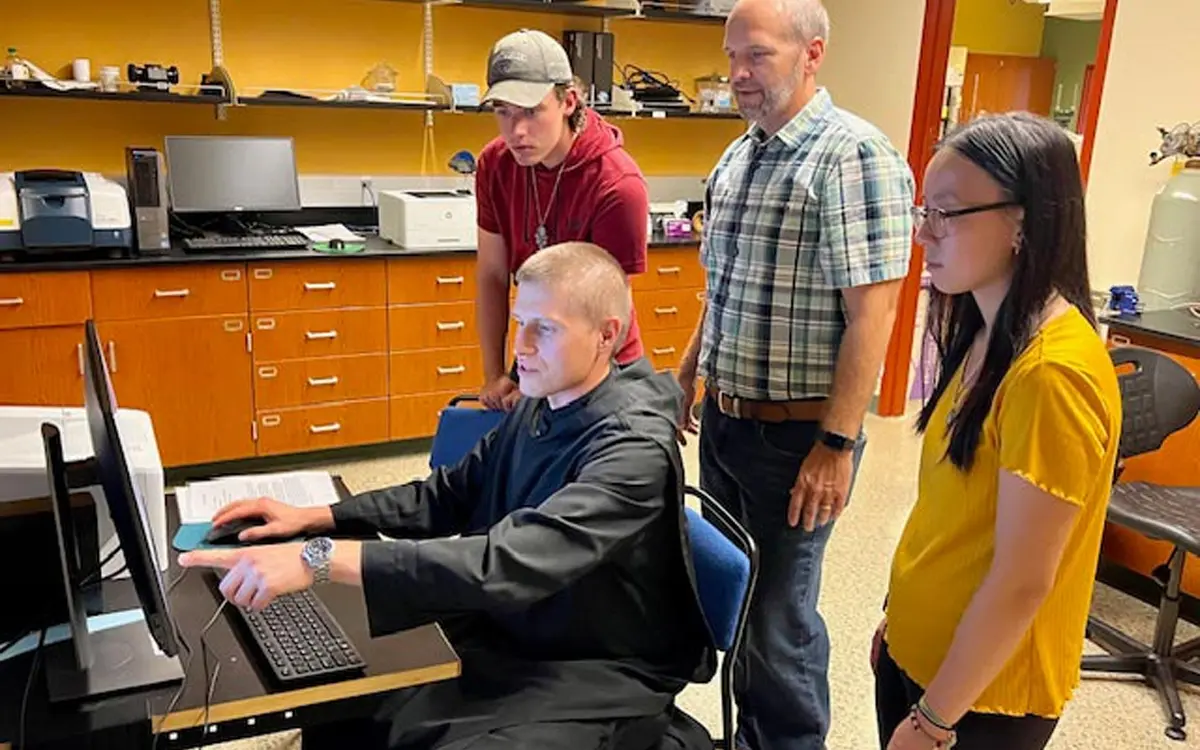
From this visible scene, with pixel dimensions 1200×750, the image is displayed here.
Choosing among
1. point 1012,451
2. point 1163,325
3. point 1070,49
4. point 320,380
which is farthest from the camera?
point 1070,49

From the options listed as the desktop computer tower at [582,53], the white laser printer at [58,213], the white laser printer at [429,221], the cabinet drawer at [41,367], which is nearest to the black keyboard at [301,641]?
A: the cabinet drawer at [41,367]

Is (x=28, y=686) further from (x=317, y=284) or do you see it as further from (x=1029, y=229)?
(x=317, y=284)

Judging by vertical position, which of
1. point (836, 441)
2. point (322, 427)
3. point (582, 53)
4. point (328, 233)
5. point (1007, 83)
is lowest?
point (322, 427)

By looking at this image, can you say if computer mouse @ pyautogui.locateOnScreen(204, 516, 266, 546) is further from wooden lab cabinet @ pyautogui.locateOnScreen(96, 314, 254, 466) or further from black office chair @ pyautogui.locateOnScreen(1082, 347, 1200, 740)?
black office chair @ pyautogui.locateOnScreen(1082, 347, 1200, 740)

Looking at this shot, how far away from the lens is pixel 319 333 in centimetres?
388

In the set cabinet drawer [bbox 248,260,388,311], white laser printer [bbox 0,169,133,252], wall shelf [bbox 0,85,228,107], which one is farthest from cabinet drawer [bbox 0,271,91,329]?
wall shelf [bbox 0,85,228,107]

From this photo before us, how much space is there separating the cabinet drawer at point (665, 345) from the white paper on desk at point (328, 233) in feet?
4.42

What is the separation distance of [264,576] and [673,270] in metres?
3.41

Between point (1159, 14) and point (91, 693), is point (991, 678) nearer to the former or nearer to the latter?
point (91, 693)

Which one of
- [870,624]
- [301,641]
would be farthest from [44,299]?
[870,624]

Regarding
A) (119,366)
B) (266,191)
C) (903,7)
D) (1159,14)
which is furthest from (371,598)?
(903,7)

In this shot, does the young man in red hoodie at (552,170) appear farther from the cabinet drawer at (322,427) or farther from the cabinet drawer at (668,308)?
the cabinet drawer at (668,308)

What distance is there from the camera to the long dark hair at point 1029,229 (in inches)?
46.5

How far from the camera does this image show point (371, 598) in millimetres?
1313
